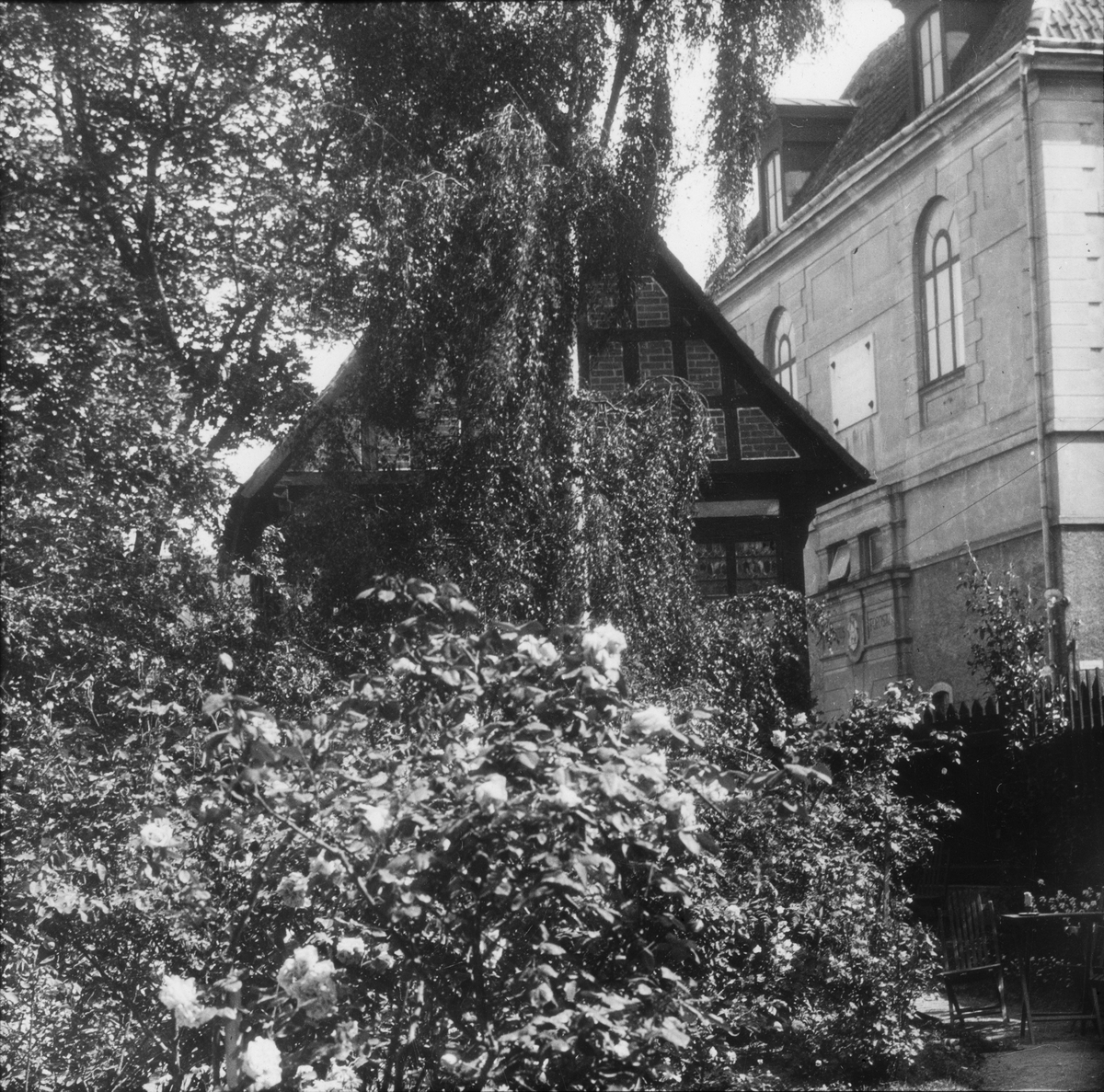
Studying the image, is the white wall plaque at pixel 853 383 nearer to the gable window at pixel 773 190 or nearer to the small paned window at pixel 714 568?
the gable window at pixel 773 190

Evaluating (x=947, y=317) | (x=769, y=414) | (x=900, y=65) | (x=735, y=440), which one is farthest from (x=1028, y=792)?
(x=900, y=65)

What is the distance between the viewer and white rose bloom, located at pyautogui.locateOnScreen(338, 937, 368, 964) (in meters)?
4.26

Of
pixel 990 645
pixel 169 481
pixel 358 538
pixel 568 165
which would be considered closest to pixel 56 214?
pixel 169 481

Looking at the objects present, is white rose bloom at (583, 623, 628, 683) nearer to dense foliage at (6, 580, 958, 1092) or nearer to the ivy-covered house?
dense foliage at (6, 580, 958, 1092)

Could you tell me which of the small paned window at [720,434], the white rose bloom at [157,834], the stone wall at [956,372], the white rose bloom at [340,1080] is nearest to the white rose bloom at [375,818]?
the white rose bloom at [157,834]

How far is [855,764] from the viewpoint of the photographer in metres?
8.67

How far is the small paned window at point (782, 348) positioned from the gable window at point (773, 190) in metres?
1.53

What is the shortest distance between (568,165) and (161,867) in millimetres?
7047

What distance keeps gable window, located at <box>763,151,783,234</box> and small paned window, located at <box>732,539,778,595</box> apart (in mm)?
9917

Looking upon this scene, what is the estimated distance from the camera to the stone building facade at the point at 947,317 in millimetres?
16688

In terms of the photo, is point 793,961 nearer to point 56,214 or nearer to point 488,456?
point 488,456

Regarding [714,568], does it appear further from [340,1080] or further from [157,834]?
[157,834]

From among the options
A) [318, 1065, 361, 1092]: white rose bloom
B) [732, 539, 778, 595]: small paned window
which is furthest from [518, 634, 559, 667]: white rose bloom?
[732, 539, 778, 595]: small paned window

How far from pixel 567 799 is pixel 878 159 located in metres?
18.4
